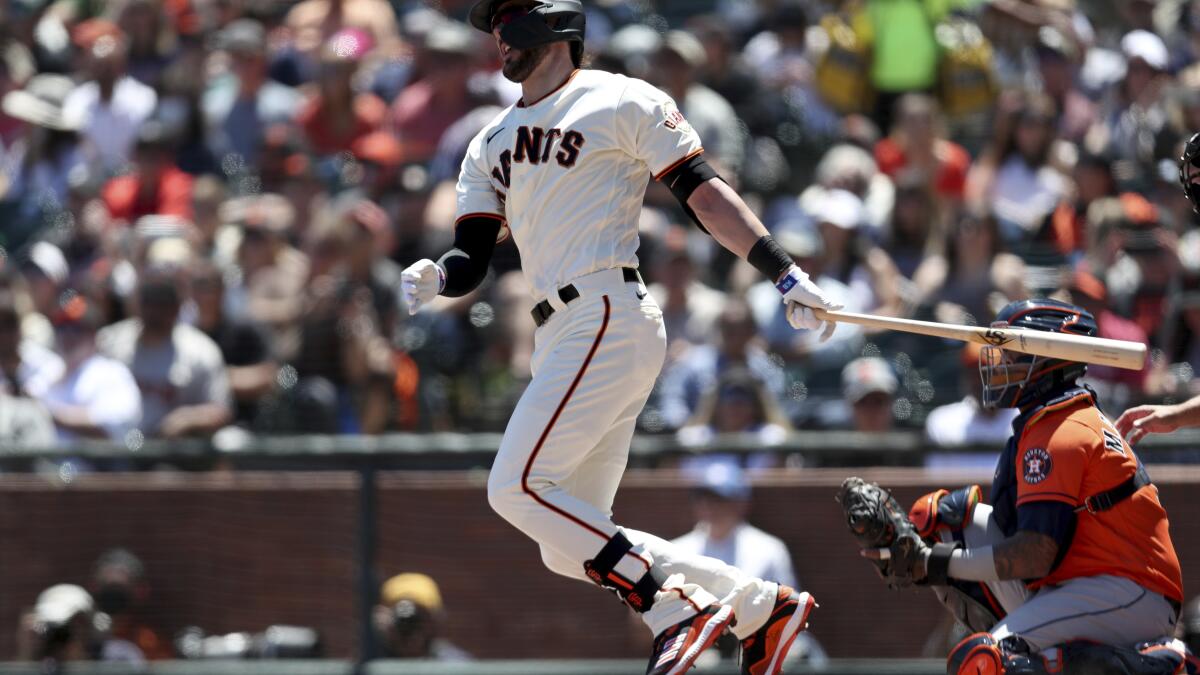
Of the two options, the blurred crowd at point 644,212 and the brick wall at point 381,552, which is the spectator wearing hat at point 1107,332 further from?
the brick wall at point 381,552

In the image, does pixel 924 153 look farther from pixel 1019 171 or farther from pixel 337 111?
pixel 337 111

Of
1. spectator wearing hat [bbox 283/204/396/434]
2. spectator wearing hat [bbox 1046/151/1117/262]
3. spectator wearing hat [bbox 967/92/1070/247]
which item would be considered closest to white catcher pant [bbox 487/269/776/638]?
spectator wearing hat [bbox 283/204/396/434]

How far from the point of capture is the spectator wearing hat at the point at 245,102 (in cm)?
1101

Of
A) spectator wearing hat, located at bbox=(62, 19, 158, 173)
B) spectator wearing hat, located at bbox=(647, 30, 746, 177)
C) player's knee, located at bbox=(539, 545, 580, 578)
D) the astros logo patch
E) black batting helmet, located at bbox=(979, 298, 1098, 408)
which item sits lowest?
spectator wearing hat, located at bbox=(62, 19, 158, 173)

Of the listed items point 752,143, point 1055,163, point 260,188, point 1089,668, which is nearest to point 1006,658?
point 1089,668

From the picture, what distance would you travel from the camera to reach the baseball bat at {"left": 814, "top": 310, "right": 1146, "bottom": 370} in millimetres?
4938

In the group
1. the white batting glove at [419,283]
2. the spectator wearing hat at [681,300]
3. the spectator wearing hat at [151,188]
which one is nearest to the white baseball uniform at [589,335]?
the white batting glove at [419,283]

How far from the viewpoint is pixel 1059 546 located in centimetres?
500

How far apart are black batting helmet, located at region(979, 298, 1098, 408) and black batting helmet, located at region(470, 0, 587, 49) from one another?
5.04 feet

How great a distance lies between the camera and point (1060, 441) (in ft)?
16.5

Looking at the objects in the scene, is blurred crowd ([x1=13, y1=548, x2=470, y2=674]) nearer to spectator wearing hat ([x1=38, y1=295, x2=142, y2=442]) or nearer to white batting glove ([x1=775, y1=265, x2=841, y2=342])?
spectator wearing hat ([x1=38, y1=295, x2=142, y2=442])

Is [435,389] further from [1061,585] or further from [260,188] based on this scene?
[1061,585]

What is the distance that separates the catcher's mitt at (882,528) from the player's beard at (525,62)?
1.52m

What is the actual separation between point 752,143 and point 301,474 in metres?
3.44
